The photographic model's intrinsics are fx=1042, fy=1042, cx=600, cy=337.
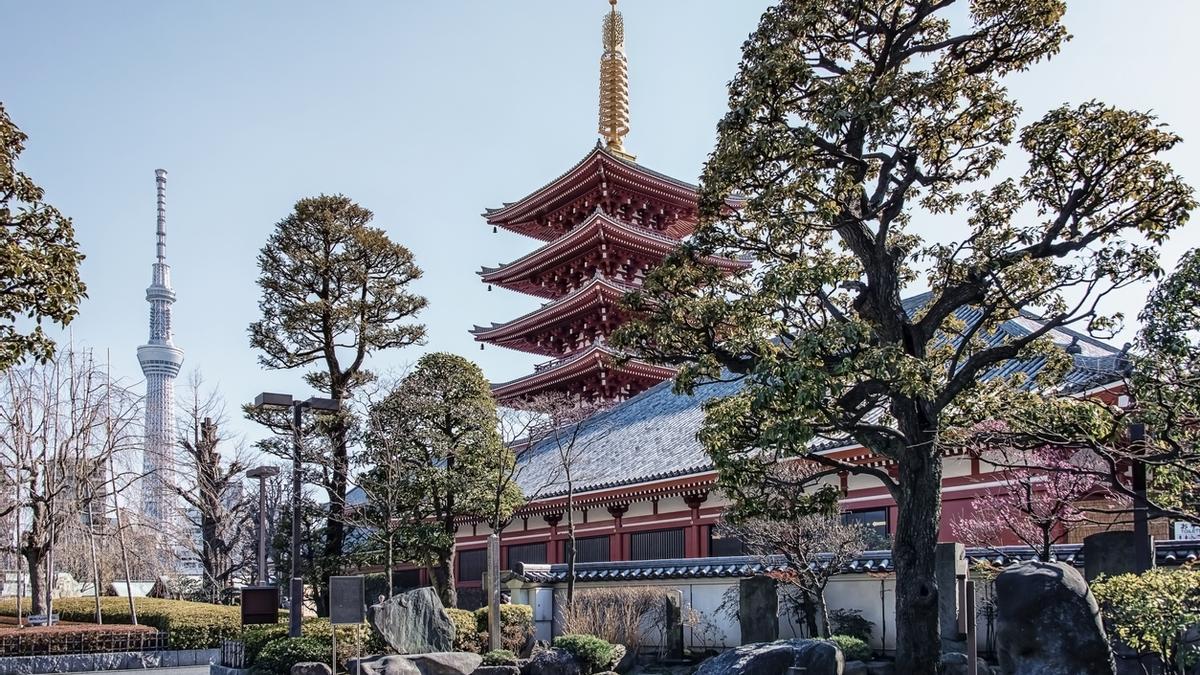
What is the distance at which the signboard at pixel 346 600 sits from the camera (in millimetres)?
15258

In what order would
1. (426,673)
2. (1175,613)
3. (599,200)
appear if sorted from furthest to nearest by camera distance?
(599,200) → (426,673) → (1175,613)

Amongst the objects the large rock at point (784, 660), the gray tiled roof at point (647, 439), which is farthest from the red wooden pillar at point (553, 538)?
the large rock at point (784, 660)

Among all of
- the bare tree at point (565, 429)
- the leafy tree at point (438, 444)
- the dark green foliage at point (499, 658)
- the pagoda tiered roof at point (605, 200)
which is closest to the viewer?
the dark green foliage at point (499, 658)

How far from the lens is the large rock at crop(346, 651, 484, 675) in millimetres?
16078

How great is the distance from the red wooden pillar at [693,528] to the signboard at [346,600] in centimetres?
1025

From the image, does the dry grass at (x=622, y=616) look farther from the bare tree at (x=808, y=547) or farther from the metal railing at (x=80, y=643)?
the metal railing at (x=80, y=643)

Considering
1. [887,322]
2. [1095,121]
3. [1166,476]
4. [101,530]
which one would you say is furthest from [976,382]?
[101,530]

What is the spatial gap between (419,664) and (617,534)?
34.1 feet

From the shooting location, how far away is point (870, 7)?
11.7 m

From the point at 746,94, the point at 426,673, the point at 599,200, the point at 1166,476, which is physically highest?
the point at 599,200

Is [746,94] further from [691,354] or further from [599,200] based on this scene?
[599,200]

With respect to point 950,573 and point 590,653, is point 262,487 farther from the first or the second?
point 950,573

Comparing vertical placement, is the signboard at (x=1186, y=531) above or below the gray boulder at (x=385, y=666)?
above

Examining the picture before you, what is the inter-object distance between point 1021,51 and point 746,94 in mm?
3047
